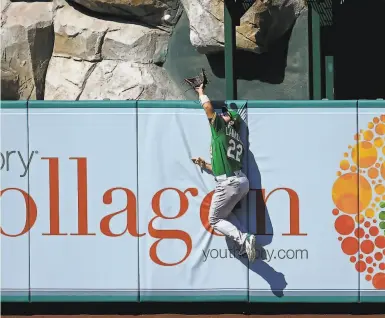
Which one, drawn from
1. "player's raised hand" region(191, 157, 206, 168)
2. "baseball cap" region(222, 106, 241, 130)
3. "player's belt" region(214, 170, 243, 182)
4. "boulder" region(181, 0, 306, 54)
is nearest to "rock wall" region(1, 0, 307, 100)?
"boulder" region(181, 0, 306, 54)

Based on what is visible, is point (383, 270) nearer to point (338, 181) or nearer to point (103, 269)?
point (338, 181)

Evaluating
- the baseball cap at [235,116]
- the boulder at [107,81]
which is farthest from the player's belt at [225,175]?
the boulder at [107,81]

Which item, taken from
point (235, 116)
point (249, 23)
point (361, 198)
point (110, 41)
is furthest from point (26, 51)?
point (361, 198)

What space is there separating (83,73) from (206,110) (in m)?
5.21

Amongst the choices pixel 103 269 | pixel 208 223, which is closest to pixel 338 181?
pixel 208 223

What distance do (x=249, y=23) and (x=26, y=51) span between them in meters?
3.90

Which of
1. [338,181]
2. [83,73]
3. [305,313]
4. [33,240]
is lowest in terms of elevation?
[305,313]

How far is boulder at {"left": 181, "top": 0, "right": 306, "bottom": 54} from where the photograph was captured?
480 inches

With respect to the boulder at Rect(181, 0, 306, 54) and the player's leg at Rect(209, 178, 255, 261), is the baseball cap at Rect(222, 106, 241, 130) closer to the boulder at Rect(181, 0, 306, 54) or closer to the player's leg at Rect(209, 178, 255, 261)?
the player's leg at Rect(209, 178, 255, 261)

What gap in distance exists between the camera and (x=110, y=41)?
43.5ft

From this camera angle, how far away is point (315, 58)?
39.8 ft

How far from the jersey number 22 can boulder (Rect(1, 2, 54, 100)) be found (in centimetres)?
599

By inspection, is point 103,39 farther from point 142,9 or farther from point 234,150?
point 234,150

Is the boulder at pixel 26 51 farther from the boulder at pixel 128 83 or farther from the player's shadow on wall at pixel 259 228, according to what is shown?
the player's shadow on wall at pixel 259 228
